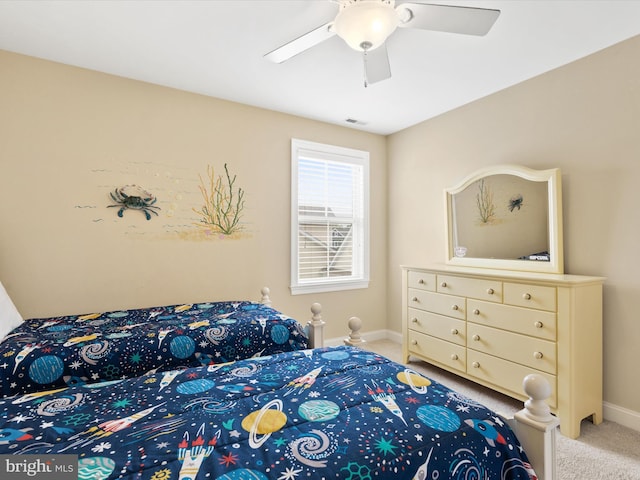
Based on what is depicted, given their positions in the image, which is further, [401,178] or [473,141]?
[401,178]

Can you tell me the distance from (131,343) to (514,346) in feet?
8.22

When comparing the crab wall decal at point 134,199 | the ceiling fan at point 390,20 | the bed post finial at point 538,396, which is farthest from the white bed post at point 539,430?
the crab wall decal at point 134,199

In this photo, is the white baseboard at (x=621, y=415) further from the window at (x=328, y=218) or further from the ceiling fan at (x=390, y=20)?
the ceiling fan at (x=390, y=20)

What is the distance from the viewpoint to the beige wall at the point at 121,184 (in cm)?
251

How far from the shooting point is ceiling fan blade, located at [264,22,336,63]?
1.75m

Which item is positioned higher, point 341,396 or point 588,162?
point 588,162

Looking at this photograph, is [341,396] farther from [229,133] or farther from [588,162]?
[229,133]

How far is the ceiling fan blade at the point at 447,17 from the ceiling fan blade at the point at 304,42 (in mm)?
357

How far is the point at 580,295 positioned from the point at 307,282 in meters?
2.35

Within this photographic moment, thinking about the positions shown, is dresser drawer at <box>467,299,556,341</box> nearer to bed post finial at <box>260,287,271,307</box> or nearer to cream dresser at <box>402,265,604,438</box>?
cream dresser at <box>402,265,604,438</box>

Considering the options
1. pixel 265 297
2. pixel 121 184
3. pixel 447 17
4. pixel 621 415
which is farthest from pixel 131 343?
pixel 621 415

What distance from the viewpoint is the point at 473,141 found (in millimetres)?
3281

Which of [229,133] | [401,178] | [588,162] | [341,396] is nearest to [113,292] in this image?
[229,133]

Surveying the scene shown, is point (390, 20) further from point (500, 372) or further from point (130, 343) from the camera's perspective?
point (500, 372)
